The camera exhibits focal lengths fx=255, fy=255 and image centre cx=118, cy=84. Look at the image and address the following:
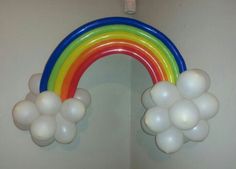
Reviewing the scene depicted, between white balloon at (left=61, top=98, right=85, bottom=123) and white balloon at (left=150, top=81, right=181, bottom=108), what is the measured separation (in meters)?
0.42

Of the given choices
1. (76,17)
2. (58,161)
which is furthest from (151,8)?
(58,161)

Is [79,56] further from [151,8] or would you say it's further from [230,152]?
[230,152]

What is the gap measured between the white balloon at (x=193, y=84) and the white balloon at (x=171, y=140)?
7.8 inches

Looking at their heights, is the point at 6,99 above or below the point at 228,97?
above

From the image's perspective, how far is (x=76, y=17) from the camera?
1901 mm

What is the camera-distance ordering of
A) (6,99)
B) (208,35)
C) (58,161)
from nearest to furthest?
(208,35) → (6,99) → (58,161)

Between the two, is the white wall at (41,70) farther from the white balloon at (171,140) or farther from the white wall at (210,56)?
the white balloon at (171,140)

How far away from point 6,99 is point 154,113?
40.3 inches

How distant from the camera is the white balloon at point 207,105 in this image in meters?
1.21

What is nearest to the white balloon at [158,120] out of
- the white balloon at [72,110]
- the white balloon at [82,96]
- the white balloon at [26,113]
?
the white balloon at [72,110]

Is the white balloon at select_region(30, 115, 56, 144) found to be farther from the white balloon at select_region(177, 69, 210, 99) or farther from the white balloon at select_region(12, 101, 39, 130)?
the white balloon at select_region(177, 69, 210, 99)

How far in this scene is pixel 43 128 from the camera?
4.28ft

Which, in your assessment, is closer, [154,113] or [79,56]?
[154,113]

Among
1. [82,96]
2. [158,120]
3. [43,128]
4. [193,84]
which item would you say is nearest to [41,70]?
[82,96]
